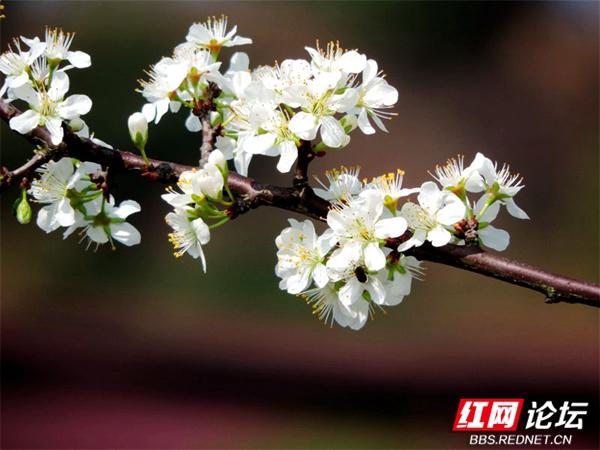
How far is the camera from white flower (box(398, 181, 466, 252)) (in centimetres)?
101

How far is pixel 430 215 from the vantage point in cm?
103

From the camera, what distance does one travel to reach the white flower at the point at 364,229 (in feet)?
3.33

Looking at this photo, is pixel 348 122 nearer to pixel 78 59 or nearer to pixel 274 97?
pixel 274 97

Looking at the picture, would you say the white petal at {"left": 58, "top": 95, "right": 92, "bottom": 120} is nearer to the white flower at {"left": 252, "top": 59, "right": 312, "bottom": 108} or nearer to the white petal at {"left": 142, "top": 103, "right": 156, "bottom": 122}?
the white petal at {"left": 142, "top": 103, "right": 156, "bottom": 122}

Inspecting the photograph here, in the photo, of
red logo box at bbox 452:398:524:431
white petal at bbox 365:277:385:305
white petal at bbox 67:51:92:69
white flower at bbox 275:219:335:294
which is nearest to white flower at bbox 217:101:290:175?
white flower at bbox 275:219:335:294

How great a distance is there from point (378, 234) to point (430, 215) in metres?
0.08

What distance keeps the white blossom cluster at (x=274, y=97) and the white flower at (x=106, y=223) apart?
184 millimetres

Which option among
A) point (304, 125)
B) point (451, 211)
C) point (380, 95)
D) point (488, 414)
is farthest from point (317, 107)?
point (488, 414)

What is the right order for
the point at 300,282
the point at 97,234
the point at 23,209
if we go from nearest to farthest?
the point at 300,282
the point at 23,209
the point at 97,234

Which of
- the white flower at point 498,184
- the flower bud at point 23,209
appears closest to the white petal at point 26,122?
the flower bud at point 23,209

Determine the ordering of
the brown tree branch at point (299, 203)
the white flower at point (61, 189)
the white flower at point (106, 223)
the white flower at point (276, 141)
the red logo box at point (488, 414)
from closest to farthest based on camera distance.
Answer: the brown tree branch at point (299, 203) < the white flower at point (276, 141) < the white flower at point (61, 189) < the white flower at point (106, 223) < the red logo box at point (488, 414)

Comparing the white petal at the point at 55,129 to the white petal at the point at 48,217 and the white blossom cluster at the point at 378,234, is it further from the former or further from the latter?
the white blossom cluster at the point at 378,234

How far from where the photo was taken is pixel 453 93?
21.1 ft

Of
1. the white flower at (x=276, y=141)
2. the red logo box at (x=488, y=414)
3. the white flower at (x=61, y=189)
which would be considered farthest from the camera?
the red logo box at (x=488, y=414)
